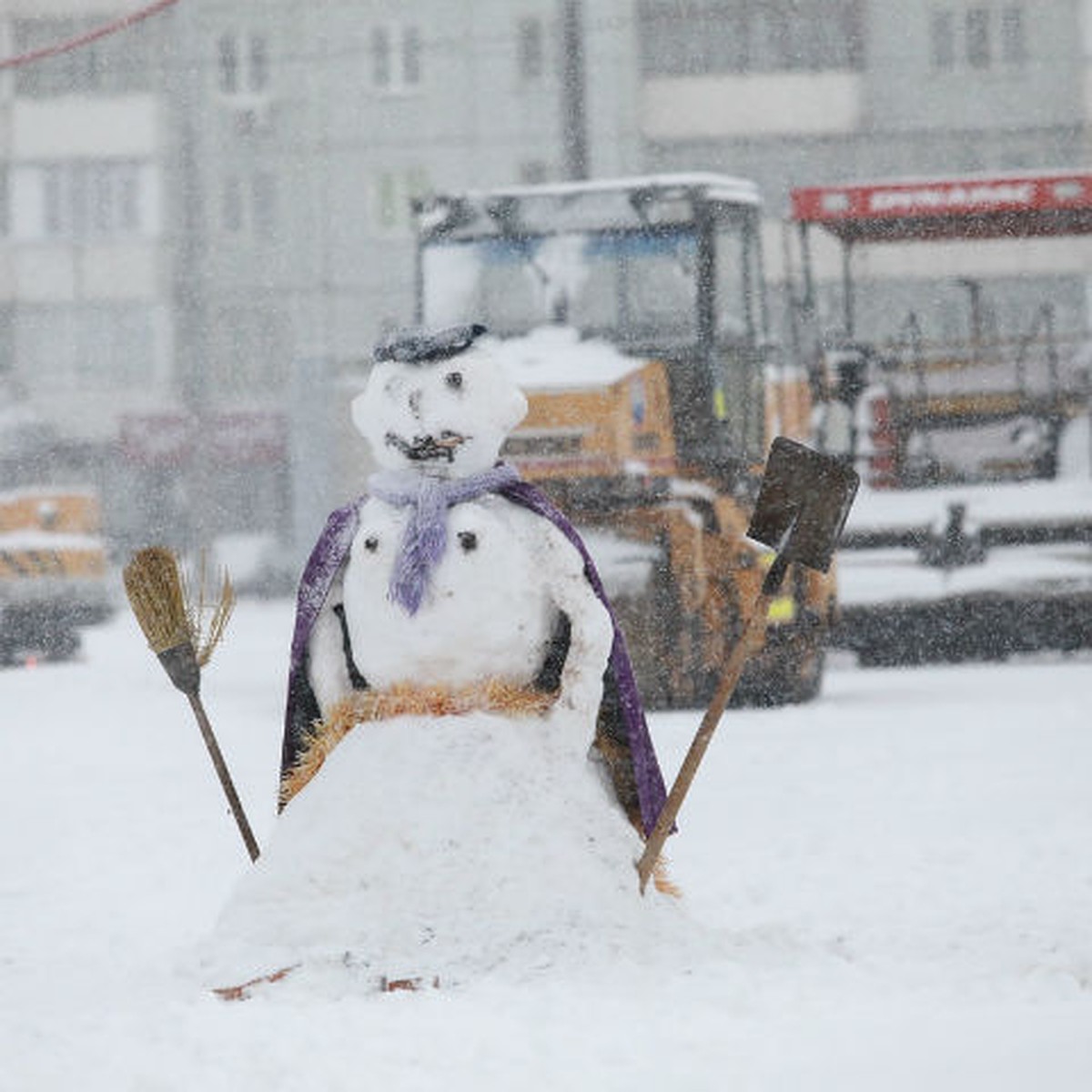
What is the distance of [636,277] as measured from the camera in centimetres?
1350

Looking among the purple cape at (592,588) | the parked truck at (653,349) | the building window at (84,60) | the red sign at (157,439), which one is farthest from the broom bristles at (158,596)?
the building window at (84,60)

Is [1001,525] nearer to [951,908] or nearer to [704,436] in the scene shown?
[704,436]

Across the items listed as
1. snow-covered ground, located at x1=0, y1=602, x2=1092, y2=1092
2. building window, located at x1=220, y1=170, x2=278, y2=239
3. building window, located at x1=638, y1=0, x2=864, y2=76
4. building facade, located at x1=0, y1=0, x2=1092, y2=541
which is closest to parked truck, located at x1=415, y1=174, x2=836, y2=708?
snow-covered ground, located at x1=0, y1=602, x2=1092, y2=1092

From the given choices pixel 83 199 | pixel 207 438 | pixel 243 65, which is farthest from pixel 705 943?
pixel 83 199

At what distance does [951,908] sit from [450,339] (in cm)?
203

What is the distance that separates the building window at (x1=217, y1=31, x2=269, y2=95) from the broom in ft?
112

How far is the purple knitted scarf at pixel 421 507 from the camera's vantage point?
5.94 m

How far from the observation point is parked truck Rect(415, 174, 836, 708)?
41.3 feet

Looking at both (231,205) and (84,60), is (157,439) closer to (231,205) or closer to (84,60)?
(231,205)

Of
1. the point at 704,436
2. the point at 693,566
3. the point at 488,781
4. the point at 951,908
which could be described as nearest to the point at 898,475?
the point at 704,436

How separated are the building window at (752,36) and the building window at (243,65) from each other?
5.81m

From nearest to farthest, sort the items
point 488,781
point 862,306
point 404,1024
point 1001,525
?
point 404,1024, point 488,781, point 1001,525, point 862,306

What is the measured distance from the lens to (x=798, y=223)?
15.9 m

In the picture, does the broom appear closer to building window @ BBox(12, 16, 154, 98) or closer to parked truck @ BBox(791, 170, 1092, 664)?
parked truck @ BBox(791, 170, 1092, 664)
